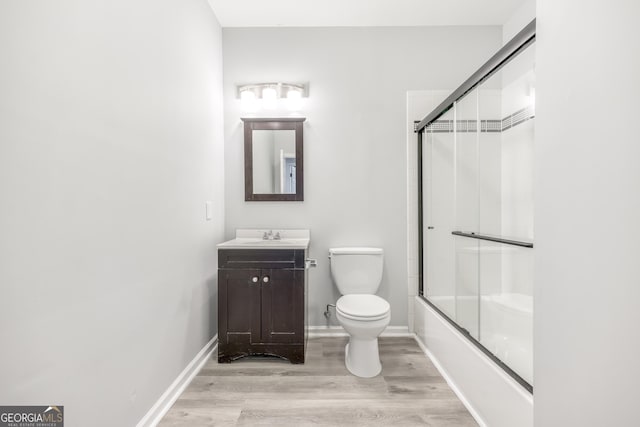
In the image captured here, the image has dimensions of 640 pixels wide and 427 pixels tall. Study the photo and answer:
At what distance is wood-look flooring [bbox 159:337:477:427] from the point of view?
149 cm

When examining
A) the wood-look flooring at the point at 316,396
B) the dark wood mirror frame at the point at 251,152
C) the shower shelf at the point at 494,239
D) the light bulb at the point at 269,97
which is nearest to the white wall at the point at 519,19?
the shower shelf at the point at 494,239

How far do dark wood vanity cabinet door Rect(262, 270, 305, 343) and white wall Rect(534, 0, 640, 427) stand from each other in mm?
1448

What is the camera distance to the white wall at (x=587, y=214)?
1.80ft

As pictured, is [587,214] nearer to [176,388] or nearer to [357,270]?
[357,270]

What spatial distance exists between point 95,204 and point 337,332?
2055mm

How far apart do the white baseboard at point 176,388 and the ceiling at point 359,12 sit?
262 cm

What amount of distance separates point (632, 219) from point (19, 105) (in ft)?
4.98

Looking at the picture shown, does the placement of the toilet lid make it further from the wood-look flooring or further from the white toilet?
the wood-look flooring

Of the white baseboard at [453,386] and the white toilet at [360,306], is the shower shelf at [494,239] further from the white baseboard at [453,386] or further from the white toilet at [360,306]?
the white baseboard at [453,386]

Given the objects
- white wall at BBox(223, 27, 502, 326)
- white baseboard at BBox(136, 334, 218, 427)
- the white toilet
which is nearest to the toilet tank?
the white toilet

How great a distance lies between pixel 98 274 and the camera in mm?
1090

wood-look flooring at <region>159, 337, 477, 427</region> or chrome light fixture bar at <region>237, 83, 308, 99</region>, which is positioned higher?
chrome light fixture bar at <region>237, 83, 308, 99</region>

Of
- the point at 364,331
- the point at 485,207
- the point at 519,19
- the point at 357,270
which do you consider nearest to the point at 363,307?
the point at 364,331

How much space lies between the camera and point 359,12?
229 centimetres
